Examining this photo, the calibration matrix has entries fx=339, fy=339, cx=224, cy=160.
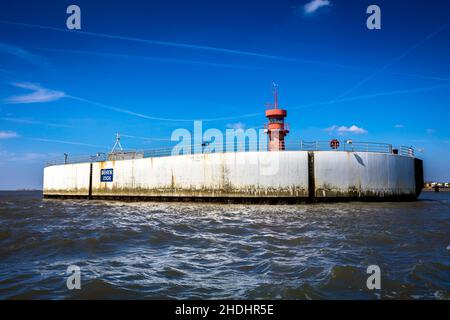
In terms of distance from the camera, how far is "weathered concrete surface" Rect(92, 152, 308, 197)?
1809 centimetres

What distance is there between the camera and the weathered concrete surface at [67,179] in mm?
27578

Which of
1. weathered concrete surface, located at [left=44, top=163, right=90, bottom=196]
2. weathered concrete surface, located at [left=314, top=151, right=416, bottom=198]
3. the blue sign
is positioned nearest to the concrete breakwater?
weathered concrete surface, located at [left=314, top=151, right=416, bottom=198]

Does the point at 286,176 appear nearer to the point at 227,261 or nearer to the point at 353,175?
the point at 353,175

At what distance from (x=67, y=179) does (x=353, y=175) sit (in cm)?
2349

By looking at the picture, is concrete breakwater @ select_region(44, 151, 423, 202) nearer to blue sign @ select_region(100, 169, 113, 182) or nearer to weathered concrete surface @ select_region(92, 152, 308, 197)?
weathered concrete surface @ select_region(92, 152, 308, 197)

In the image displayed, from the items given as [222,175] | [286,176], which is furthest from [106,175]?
[286,176]

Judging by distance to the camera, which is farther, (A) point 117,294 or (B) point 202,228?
(B) point 202,228

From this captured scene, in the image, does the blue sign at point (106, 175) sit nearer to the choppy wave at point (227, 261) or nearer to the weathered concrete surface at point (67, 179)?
the weathered concrete surface at point (67, 179)

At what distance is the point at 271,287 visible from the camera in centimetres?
408

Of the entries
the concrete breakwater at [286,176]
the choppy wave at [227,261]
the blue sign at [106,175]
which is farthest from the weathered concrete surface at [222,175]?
the choppy wave at [227,261]
